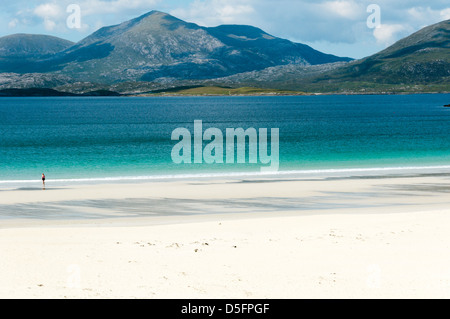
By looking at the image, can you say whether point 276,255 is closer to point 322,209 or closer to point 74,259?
point 74,259

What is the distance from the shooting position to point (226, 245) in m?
20.1

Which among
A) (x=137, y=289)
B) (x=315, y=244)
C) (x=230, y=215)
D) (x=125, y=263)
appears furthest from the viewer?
(x=230, y=215)

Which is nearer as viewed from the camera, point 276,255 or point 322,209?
point 276,255

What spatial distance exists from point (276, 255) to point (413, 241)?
549 centimetres

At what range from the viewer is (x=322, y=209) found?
97.8 ft

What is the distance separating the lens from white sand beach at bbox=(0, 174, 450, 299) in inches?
590

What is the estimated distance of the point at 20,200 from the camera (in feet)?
110

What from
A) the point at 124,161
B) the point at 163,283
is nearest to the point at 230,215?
the point at 163,283

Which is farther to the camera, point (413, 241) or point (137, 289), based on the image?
point (413, 241)

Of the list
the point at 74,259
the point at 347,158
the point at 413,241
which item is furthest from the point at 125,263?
the point at 347,158

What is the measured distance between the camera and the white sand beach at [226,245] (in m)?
15.0

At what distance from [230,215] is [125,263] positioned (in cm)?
1112

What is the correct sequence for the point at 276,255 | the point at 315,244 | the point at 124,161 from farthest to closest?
the point at 124,161 → the point at 315,244 → the point at 276,255

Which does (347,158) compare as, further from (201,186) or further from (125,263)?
(125,263)
